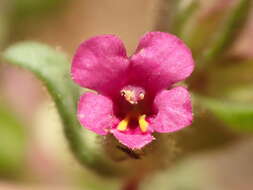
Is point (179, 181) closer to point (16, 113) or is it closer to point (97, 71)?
point (16, 113)

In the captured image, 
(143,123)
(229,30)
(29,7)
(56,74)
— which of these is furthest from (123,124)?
(29,7)

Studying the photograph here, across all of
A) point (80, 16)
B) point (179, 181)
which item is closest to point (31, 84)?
point (80, 16)

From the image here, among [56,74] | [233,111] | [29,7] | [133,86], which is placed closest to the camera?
[133,86]

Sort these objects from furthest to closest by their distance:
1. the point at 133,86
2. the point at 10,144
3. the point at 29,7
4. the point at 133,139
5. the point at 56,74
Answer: the point at 29,7, the point at 10,144, the point at 56,74, the point at 133,86, the point at 133,139

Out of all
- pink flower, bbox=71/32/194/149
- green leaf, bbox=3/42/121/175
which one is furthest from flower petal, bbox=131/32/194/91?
green leaf, bbox=3/42/121/175

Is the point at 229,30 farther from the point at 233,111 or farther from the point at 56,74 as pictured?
the point at 56,74

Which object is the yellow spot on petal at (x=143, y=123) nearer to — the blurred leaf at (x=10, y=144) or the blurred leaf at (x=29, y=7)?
the blurred leaf at (x=10, y=144)

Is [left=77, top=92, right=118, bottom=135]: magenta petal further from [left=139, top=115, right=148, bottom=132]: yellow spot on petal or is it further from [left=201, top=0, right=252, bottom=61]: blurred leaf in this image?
[left=201, top=0, right=252, bottom=61]: blurred leaf
